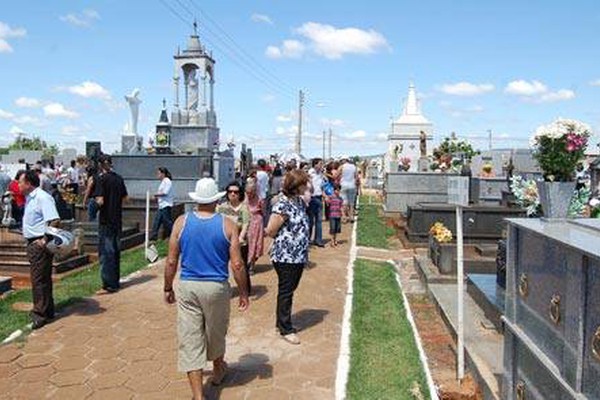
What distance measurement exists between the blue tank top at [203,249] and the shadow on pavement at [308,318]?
2535mm

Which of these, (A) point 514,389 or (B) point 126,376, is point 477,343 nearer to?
(A) point 514,389

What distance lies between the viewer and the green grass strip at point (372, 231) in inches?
574

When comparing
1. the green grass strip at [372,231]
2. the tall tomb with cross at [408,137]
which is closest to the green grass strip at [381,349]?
the green grass strip at [372,231]

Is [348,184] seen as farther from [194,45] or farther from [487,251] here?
[194,45]

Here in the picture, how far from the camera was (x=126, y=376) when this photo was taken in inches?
213

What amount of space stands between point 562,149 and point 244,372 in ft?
→ 11.7

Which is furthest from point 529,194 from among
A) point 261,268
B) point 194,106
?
point 194,106

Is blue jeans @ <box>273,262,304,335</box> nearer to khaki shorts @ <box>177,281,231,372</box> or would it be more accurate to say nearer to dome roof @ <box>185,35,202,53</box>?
khaki shorts @ <box>177,281,231,372</box>

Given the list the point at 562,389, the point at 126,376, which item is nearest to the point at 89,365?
the point at 126,376

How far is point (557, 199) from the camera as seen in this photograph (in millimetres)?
5000

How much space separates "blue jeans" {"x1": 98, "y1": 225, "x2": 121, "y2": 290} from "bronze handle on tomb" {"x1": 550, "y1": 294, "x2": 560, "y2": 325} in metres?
6.12

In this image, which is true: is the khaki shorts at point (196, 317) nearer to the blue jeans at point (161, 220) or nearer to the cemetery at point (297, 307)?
the cemetery at point (297, 307)

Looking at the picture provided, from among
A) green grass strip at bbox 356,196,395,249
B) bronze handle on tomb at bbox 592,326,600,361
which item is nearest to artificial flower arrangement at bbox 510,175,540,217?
bronze handle on tomb at bbox 592,326,600,361

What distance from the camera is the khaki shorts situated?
462cm
